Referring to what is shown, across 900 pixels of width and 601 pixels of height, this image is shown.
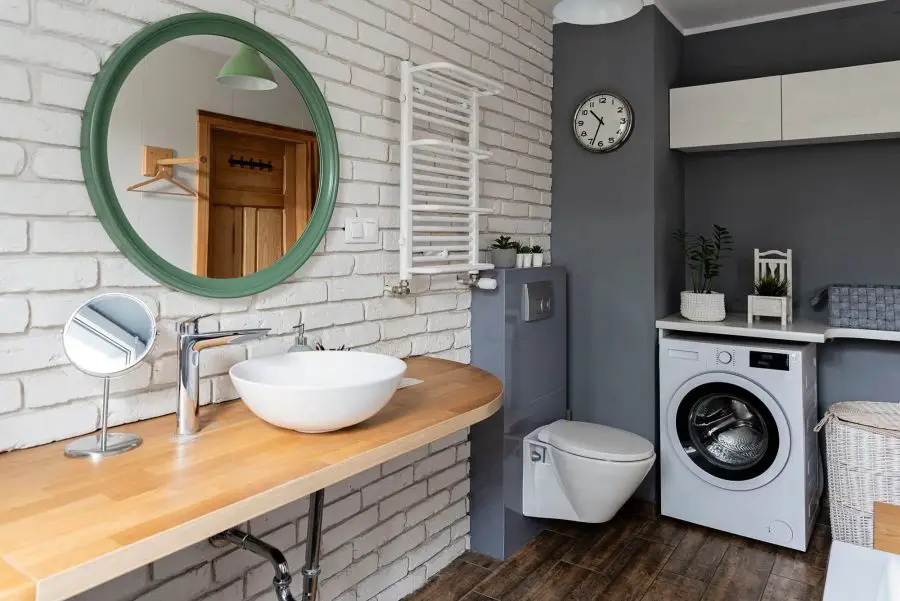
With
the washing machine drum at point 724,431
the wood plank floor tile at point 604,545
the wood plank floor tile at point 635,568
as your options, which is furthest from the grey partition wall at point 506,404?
the washing machine drum at point 724,431

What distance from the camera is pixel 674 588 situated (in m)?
2.45

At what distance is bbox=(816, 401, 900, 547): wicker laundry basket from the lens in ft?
8.20

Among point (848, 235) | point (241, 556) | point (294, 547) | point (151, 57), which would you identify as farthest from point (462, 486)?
point (848, 235)

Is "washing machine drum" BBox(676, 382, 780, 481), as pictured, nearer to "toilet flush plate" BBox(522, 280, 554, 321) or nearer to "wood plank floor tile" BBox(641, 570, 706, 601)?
"wood plank floor tile" BBox(641, 570, 706, 601)

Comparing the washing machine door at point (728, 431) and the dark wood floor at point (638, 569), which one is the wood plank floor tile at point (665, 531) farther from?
the washing machine door at point (728, 431)

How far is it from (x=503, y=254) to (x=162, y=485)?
1866 millimetres

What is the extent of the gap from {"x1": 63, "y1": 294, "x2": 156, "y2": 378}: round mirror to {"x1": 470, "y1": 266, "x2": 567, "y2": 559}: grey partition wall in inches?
61.1

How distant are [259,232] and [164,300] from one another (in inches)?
13.8

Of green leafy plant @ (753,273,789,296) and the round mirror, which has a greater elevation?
green leafy plant @ (753,273,789,296)

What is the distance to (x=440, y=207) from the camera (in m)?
2.22

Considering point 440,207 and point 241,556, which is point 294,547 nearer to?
point 241,556

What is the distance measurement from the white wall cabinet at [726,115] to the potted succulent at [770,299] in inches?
26.8

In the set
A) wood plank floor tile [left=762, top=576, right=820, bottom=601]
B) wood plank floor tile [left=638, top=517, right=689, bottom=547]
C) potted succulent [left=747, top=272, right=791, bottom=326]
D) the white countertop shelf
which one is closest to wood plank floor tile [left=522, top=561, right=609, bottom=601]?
wood plank floor tile [left=638, top=517, right=689, bottom=547]

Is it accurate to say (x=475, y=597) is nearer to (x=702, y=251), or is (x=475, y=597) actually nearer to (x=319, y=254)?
(x=319, y=254)
